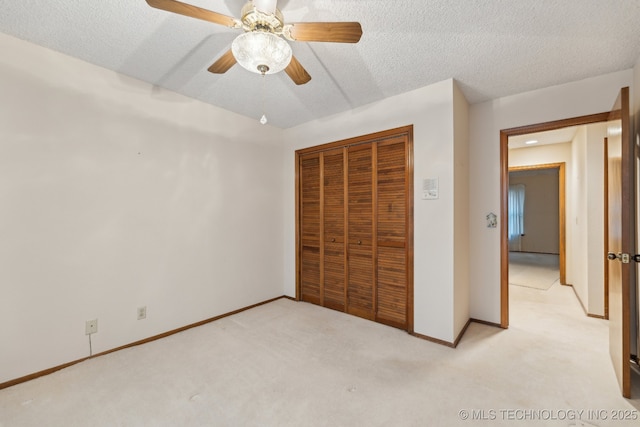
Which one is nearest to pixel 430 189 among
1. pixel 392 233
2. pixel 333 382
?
pixel 392 233

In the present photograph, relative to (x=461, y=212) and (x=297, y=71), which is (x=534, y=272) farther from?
(x=297, y=71)

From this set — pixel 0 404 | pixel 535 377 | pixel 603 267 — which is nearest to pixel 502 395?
pixel 535 377

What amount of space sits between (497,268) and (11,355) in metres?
4.24

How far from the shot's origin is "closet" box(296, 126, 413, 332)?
9.36 ft

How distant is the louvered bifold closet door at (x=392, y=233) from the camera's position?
284 cm

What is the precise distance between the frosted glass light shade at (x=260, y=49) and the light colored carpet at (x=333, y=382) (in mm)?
2033

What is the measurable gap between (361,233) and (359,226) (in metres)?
0.08

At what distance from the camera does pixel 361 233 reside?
3178mm

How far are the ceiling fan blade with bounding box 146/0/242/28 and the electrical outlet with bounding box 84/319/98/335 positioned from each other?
2.40 metres

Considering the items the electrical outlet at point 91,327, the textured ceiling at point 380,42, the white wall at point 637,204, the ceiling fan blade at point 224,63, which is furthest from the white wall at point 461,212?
the electrical outlet at point 91,327

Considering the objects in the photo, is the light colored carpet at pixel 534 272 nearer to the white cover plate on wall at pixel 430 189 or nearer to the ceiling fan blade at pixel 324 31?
the white cover plate on wall at pixel 430 189

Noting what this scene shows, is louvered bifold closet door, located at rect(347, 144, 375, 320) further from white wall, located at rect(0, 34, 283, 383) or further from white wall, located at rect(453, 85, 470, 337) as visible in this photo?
white wall, located at rect(0, 34, 283, 383)

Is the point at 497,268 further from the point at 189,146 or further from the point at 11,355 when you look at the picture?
the point at 11,355

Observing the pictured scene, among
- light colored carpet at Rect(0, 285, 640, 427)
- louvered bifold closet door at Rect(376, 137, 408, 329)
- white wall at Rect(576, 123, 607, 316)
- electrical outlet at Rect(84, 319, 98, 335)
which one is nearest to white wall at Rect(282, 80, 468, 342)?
louvered bifold closet door at Rect(376, 137, 408, 329)
